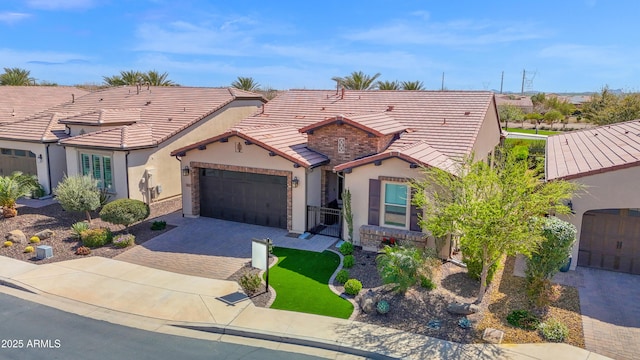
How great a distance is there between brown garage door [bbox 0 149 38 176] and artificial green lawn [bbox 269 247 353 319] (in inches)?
680

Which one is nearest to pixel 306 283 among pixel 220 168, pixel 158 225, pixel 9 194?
pixel 220 168

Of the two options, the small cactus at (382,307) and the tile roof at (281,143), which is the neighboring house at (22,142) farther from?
the small cactus at (382,307)

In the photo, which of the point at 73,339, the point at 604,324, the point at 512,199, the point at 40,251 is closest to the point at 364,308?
the point at 512,199

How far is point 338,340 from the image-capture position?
36.1 ft

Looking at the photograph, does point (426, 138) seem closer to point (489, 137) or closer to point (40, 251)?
point (489, 137)

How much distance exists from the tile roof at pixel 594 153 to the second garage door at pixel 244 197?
1075 centimetres

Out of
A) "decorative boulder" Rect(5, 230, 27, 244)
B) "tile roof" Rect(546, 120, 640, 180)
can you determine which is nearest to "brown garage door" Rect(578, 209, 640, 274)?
"tile roof" Rect(546, 120, 640, 180)

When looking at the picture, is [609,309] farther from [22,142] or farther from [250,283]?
[22,142]

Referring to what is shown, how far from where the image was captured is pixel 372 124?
19.5 metres

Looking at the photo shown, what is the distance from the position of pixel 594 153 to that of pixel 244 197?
1520cm

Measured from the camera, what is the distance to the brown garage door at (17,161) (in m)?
25.6

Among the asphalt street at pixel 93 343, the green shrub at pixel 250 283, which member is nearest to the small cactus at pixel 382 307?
the asphalt street at pixel 93 343

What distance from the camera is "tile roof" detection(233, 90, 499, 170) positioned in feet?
63.4

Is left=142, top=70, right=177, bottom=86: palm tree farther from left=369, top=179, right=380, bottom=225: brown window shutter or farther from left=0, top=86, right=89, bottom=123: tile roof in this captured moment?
left=369, top=179, right=380, bottom=225: brown window shutter
